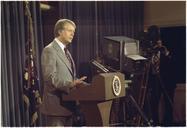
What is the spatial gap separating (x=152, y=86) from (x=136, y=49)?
0.39 metres

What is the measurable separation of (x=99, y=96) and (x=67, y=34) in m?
0.56

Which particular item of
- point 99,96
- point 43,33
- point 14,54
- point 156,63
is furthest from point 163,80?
point 14,54

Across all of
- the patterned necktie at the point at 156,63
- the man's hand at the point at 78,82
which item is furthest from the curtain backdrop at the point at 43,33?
the patterned necktie at the point at 156,63

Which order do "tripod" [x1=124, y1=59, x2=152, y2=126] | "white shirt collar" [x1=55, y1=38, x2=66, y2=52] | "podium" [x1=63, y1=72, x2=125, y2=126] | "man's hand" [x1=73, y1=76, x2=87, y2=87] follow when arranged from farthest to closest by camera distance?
1. "tripod" [x1=124, y1=59, x2=152, y2=126]
2. "white shirt collar" [x1=55, y1=38, x2=66, y2=52]
3. "man's hand" [x1=73, y1=76, x2=87, y2=87]
4. "podium" [x1=63, y1=72, x2=125, y2=126]

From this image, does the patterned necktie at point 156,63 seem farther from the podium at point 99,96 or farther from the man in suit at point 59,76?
the man in suit at point 59,76

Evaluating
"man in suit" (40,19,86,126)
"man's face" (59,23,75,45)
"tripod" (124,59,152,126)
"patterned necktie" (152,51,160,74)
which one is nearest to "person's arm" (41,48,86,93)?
"man in suit" (40,19,86,126)

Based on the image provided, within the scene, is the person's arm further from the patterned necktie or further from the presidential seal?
the patterned necktie

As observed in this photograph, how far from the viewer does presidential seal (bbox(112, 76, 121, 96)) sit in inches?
104

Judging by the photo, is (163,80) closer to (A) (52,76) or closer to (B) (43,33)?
(A) (52,76)

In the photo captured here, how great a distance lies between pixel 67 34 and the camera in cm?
279

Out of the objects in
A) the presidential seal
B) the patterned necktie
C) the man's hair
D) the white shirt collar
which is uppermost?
the man's hair

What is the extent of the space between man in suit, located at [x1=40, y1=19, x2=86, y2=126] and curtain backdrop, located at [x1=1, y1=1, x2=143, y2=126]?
0.06 metres

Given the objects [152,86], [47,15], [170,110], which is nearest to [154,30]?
[152,86]

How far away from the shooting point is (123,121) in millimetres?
3023
